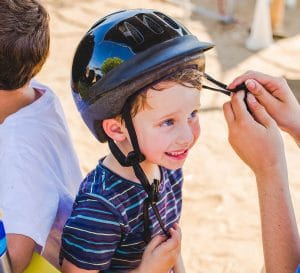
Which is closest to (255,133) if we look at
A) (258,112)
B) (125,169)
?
(258,112)

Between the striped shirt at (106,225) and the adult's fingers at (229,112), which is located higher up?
the adult's fingers at (229,112)

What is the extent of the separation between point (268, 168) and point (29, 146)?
746mm

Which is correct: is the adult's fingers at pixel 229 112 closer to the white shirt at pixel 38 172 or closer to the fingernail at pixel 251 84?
the fingernail at pixel 251 84

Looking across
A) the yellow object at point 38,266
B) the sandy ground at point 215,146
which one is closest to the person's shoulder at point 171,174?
the yellow object at point 38,266

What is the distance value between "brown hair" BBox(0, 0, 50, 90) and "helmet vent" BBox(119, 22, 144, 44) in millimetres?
286

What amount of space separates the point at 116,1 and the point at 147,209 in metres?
5.69

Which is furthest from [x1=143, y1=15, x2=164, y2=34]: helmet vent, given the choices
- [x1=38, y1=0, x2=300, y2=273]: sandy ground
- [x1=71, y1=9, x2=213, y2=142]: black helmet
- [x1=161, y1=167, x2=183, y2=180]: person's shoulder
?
[x1=38, y1=0, x2=300, y2=273]: sandy ground

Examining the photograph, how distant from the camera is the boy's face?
171 cm

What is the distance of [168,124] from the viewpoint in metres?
1.75

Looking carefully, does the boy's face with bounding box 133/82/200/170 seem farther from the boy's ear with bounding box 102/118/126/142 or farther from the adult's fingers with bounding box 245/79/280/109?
the adult's fingers with bounding box 245/79/280/109

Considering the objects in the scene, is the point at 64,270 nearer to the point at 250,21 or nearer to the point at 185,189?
the point at 185,189

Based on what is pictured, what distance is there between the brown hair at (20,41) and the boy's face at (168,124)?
40 centimetres

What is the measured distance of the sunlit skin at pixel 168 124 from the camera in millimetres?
1711

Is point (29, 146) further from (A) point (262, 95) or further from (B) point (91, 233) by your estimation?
(A) point (262, 95)
